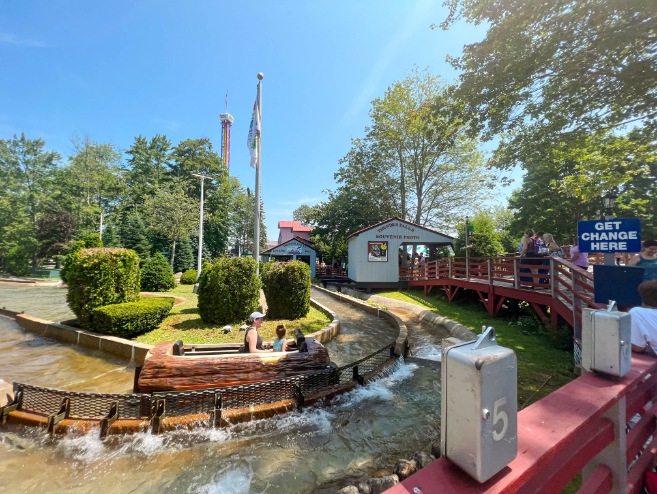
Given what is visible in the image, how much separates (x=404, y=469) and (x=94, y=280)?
8.84 m

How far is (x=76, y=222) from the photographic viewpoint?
109ft

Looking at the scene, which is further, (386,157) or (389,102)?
(386,157)

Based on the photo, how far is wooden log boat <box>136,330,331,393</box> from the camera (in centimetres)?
459

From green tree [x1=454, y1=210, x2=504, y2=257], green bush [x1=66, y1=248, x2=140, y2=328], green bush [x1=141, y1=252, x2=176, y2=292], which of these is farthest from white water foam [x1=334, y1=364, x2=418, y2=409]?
green bush [x1=141, y1=252, x2=176, y2=292]

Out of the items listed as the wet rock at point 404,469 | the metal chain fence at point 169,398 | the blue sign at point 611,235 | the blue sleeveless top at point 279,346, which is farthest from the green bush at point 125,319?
the blue sign at point 611,235

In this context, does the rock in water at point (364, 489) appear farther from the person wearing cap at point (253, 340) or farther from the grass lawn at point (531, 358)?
the grass lawn at point (531, 358)

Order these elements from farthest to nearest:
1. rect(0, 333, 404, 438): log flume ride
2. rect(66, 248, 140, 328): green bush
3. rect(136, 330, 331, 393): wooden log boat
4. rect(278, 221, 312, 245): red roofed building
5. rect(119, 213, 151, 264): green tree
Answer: rect(278, 221, 312, 245): red roofed building, rect(119, 213, 151, 264): green tree, rect(66, 248, 140, 328): green bush, rect(136, 330, 331, 393): wooden log boat, rect(0, 333, 404, 438): log flume ride

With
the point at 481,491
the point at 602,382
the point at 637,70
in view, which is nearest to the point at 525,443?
the point at 481,491

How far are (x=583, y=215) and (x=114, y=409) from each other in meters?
26.5

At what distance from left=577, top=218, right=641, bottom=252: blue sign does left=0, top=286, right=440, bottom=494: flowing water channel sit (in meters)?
3.93

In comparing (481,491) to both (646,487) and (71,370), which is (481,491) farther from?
(71,370)

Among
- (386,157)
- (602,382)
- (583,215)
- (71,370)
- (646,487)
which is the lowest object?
(71,370)

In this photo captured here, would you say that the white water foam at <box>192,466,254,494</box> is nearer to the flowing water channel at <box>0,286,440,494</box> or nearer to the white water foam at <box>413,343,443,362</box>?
the flowing water channel at <box>0,286,440,494</box>

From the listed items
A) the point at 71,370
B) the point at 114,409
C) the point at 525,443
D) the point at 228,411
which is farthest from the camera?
the point at 71,370
